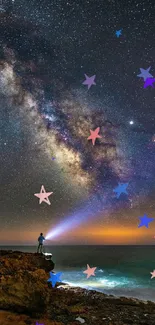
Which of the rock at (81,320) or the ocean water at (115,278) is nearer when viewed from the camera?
the rock at (81,320)

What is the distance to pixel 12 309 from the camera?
32.8ft

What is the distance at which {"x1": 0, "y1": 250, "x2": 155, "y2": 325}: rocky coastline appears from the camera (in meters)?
9.92

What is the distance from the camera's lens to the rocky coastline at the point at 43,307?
9922mm

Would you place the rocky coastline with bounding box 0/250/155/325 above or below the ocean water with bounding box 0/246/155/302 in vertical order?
above

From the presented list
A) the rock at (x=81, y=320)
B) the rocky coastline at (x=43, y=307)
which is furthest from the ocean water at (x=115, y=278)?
the rock at (x=81, y=320)

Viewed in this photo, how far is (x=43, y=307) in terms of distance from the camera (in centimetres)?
1067

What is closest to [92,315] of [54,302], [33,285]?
[54,302]

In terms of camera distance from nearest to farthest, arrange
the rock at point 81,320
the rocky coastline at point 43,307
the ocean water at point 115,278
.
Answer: the rocky coastline at point 43,307, the rock at point 81,320, the ocean water at point 115,278

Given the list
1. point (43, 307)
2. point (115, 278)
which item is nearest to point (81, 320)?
point (43, 307)

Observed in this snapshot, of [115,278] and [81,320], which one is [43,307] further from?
[115,278]

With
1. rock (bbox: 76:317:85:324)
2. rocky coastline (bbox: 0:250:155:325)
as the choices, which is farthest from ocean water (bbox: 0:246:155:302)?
rock (bbox: 76:317:85:324)

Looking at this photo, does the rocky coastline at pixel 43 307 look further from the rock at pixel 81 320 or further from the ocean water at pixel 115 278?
the ocean water at pixel 115 278

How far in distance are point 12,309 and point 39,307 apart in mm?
1189

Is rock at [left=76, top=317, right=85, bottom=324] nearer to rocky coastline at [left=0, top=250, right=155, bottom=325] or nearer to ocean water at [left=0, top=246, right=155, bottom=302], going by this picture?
rocky coastline at [left=0, top=250, right=155, bottom=325]
